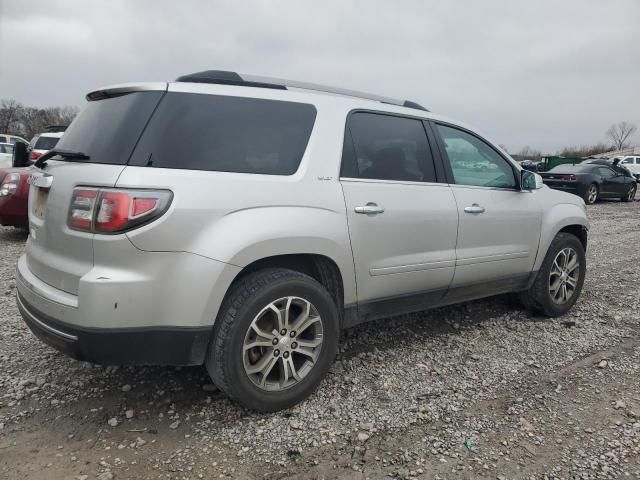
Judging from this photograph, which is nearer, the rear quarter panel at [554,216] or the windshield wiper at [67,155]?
the windshield wiper at [67,155]

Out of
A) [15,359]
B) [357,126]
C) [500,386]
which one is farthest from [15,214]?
[500,386]

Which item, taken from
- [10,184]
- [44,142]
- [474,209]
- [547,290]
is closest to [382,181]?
[474,209]

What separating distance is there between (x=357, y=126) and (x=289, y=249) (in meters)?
1.01

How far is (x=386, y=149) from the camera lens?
3238 millimetres

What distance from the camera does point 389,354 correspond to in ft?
11.6

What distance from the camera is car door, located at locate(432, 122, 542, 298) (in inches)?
141

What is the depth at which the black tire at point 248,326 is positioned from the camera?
97.1 inches

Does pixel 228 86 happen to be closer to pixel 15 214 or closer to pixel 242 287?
pixel 242 287

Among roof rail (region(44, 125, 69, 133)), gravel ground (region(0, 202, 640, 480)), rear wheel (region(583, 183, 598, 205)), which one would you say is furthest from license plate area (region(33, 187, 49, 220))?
rear wheel (region(583, 183, 598, 205))

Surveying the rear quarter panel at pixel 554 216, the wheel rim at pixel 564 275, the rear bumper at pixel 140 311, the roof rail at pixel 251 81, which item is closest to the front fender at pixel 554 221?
the rear quarter panel at pixel 554 216

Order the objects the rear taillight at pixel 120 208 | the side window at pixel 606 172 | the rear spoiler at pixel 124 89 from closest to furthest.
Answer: the rear taillight at pixel 120 208
the rear spoiler at pixel 124 89
the side window at pixel 606 172

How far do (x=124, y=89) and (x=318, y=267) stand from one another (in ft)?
4.79

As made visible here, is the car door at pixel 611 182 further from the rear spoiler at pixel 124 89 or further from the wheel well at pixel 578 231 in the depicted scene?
the rear spoiler at pixel 124 89

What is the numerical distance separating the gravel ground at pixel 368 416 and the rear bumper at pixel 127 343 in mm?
448
